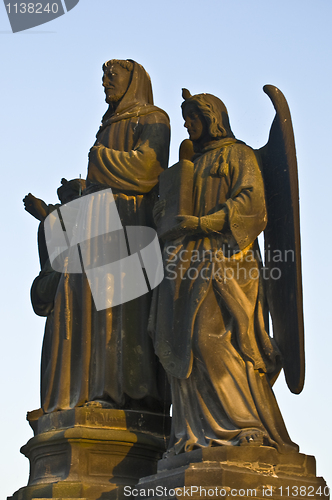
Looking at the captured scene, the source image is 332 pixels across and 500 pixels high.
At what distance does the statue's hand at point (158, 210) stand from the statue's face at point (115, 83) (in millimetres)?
1650

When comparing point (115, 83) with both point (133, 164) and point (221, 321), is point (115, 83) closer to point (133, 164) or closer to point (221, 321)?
point (133, 164)

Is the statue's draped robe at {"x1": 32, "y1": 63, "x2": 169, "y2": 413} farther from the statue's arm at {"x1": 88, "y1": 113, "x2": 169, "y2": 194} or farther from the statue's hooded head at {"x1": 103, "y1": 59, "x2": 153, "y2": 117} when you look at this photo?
the statue's hooded head at {"x1": 103, "y1": 59, "x2": 153, "y2": 117}

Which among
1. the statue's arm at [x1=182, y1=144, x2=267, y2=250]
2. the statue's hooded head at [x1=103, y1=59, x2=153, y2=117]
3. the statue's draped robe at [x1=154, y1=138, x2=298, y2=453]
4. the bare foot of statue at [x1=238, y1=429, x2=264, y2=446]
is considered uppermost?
the statue's hooded head at [x1=103, y1=59, x2=153, y2=117]

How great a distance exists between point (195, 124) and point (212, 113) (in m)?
0.19

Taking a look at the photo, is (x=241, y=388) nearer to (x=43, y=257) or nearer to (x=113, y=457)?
(x=113, y=457)

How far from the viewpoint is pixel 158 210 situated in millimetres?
7270

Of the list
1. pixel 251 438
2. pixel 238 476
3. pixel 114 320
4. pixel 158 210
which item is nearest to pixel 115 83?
pixel 158 210

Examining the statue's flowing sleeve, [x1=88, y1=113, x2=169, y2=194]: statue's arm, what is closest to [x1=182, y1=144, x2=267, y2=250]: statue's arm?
the statue's flowing sleeve

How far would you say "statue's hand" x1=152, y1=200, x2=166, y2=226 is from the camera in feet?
23.7

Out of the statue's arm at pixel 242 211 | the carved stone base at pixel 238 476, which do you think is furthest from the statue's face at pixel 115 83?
the carved stone base at pixel 238 476

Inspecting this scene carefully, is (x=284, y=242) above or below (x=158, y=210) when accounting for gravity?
below

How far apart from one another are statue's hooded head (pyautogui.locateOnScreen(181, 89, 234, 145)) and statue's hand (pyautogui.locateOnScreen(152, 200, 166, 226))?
0.78 m

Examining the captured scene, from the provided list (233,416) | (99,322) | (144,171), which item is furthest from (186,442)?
(144,171)

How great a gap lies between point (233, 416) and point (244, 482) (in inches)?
22.4
